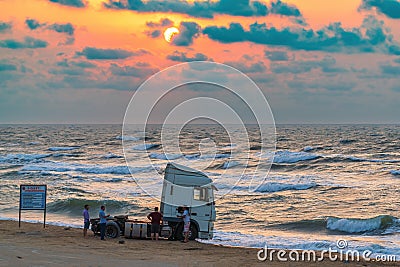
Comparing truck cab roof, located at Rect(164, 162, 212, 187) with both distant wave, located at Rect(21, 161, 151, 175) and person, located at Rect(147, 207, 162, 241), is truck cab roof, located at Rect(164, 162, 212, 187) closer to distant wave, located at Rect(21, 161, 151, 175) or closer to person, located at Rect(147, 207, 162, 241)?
person, located at Rect(147, 207, 162, 241)

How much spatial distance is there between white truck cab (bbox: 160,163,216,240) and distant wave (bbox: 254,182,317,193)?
20084 mm

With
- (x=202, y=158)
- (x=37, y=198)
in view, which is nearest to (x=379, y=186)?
(x=37, y=198)

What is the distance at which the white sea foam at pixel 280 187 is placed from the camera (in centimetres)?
4316

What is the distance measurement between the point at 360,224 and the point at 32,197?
17.1 meters

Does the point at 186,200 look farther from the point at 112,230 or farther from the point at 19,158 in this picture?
the point at 19,158

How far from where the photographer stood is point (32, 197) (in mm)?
23828

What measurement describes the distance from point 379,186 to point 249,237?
22.7m

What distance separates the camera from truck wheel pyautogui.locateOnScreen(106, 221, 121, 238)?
22812 mm

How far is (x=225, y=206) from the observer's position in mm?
34719

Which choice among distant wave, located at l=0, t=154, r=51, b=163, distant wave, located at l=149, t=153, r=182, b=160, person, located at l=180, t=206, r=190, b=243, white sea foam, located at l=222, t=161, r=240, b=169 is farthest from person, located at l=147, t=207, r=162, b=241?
distant wave, located at l=0, t=154, r=51, b=163

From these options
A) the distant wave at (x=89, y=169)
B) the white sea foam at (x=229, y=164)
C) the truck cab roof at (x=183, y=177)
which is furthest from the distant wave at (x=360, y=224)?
the white sea foam at (x=229, y=164)

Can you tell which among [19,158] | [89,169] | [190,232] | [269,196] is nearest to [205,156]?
[89,169]

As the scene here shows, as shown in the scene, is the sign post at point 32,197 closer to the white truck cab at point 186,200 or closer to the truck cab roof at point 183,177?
the white truck cab at point 186,200

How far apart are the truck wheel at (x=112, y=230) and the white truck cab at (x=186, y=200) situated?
82.4 inches
